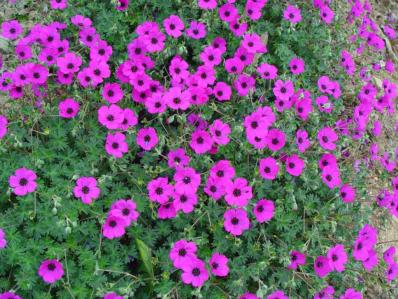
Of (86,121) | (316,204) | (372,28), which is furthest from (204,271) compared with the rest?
(372,28)

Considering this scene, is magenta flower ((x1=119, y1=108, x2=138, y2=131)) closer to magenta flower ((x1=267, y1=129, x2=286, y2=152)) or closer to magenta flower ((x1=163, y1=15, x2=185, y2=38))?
magenta flower ((x1=163, y1=15, x2=185, y2=38))

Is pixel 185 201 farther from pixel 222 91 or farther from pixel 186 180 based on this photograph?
pixel 222 91

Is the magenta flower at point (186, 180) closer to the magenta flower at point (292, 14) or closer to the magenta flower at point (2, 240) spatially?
the magenta flower at point (2, 240)

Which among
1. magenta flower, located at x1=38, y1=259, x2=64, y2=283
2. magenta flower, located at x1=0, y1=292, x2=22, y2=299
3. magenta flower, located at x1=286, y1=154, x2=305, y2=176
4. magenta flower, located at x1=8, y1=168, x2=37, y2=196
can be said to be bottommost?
magenta flower, located at x1=0, y1=292, x2=22, y2=299

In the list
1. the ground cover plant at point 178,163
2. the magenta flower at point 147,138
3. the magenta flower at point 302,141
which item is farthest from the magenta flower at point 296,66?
the magenta flower at point 147,138

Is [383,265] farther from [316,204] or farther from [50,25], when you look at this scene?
[50,25]

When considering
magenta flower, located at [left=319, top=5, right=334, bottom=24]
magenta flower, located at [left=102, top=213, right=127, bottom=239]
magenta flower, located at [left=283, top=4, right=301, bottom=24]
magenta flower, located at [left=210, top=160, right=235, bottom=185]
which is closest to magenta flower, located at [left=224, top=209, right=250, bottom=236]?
magenta flower, located at [left=210, top=160, right=235, bottom=185]
